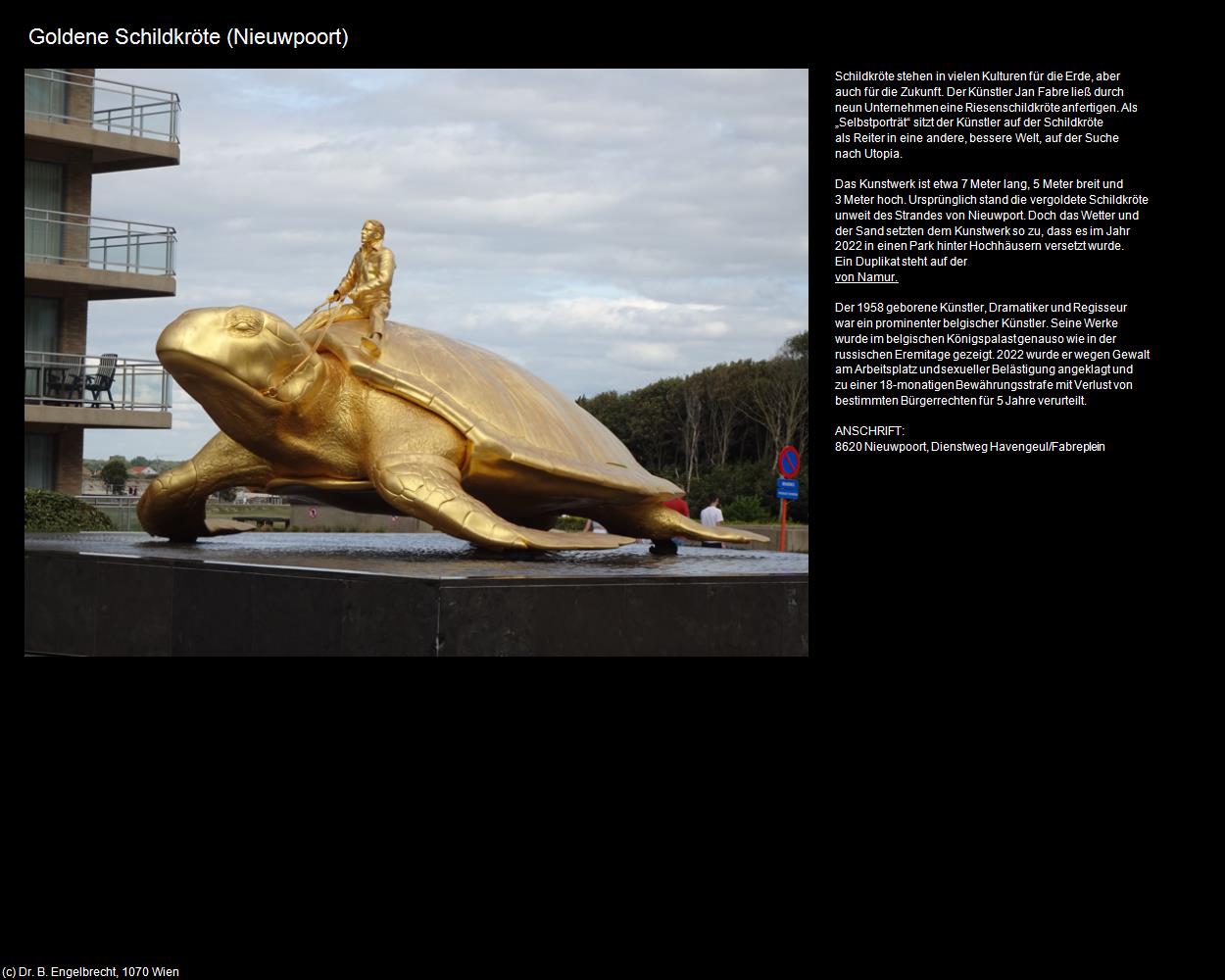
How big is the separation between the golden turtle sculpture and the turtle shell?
0.01 meters

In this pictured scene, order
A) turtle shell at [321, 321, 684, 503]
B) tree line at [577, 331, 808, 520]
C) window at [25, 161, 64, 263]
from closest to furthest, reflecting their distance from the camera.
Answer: turtle shell at [321, 321, 684, 503], window at [25, 161, 64, 263], tree line at [577, 331, 808, 520]

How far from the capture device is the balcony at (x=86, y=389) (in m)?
26.4

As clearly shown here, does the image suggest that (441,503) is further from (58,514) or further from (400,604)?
(58,514)

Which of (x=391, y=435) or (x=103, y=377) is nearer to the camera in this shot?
(x=391, y=435)

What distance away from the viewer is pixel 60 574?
858 centimetres

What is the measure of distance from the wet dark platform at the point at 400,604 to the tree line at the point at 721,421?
33043mm

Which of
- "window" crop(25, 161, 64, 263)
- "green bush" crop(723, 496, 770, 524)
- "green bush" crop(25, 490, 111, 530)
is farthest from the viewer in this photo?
"green bush" crop(723, 496, 770, 524)

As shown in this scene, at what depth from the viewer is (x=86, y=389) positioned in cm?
2677

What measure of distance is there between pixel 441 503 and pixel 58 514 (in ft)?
45.4

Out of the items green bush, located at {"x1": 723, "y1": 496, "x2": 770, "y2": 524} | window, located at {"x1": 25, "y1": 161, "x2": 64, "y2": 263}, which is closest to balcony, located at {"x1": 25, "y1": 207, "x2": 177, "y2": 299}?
window, located at {"x1": 25, "y1": 161, "x2": 64, "y2": 263}

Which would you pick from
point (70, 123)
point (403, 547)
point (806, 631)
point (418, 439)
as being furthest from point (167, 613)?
point (70, 123)

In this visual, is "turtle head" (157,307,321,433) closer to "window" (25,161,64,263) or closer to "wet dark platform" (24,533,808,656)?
"wet dark platform" (24,533,808,656)

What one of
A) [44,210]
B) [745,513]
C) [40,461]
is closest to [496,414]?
[44,210]

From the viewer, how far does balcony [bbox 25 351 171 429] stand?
86.5 ft
